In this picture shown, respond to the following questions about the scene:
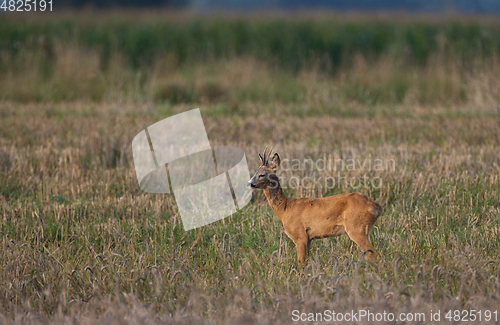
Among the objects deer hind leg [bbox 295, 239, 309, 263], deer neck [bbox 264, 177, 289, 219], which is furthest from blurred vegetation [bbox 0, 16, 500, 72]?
deer hind leg [bbox 295, 239, 309, 263]

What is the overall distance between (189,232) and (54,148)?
11.2 feet

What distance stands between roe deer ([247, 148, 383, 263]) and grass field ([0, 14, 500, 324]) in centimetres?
19

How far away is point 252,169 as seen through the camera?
6.24 meters

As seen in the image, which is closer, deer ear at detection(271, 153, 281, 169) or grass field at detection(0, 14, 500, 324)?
grass field at detection(0, 14, 500, 324)

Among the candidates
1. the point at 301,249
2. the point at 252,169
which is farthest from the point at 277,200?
the point at 252,169

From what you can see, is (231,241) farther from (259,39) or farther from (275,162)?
(259,39)

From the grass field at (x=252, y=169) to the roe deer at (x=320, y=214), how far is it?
0.19 meters

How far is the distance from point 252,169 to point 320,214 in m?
2.90

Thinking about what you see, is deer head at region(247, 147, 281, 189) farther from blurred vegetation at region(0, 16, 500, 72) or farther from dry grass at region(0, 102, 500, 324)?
blurred vegetation at region(0, 16, 500, 72)

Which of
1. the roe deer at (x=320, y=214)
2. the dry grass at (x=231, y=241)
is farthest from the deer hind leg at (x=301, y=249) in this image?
the dry grass at (x=231, y=241)

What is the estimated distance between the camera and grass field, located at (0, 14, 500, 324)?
319 centimetres

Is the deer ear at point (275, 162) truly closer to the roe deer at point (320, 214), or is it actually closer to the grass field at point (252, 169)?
the roe deer at point (320, 214)

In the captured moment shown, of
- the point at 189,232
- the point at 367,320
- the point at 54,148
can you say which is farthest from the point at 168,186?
the point at 367,320

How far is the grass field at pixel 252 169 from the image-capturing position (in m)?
3.19
